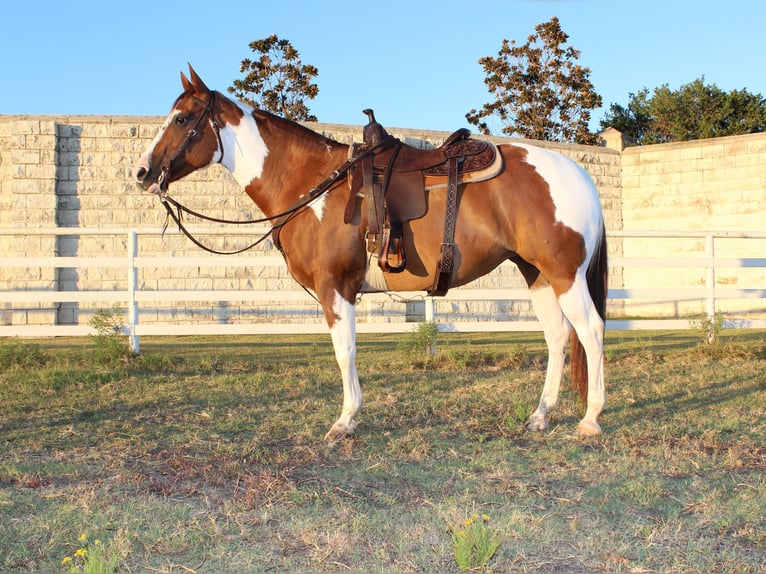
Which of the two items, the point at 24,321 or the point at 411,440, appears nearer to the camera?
the point at 411,440

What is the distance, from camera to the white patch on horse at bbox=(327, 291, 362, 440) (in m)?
4.59

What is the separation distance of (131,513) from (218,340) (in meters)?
9.44

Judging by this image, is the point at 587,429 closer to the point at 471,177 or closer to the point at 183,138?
the point at 471,177

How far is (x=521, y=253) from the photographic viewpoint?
4652 millimetres

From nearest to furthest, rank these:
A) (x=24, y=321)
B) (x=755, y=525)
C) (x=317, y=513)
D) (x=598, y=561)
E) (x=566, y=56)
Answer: (x=598, y=561) < (x=755, y=525) < (x=317, y=513) < (x=24, y=321) < (x=566, y=56)

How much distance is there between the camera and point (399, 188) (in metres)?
4.61

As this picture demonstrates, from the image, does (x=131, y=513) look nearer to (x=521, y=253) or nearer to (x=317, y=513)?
(x=317, y=513)

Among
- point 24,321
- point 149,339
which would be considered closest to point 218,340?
point 149,339

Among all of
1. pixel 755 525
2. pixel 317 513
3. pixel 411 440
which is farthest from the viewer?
pixel 411 440

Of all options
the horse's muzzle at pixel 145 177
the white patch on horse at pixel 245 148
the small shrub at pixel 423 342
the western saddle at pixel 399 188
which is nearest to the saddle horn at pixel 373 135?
the western saddle at pixel 399 188

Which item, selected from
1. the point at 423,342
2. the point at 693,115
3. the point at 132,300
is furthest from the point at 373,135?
the point at 693,115

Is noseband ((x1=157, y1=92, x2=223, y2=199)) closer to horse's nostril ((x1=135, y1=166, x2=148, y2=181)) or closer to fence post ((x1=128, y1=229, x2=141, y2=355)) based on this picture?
horse's nostril ((x1=135, y1=166, x2=148, y2=181))

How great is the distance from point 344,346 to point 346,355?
7cm

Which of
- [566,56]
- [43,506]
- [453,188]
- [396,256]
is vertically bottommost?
[43,506]
